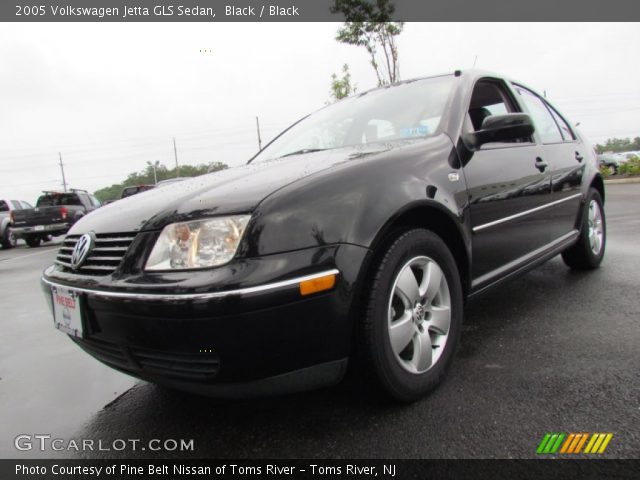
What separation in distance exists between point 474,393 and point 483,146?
4.14 feet

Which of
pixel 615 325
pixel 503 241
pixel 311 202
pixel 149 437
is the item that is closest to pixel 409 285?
pixel 311 202

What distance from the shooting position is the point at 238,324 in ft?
4.38

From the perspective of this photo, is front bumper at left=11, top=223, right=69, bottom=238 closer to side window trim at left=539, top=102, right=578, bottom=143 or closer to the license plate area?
the license plate area

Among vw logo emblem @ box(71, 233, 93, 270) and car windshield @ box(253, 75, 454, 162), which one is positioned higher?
car windshield @ box(253, 75, 454, 162)

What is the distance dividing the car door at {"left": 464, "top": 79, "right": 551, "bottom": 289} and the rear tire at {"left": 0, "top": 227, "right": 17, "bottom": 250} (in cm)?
1443

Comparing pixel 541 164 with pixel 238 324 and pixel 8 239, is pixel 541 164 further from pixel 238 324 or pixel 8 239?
pixel 8 239

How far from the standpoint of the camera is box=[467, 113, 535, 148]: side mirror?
2.13m

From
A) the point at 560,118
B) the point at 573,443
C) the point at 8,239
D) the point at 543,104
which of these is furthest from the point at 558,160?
the point at 8,239

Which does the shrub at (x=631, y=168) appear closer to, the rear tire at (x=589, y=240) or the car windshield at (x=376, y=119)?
the rear tire at (x=589, y=240)

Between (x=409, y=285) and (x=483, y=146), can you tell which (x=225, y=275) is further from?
(x=483, y=146)

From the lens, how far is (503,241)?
2.38 metres

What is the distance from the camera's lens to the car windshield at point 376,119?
7.59 feet

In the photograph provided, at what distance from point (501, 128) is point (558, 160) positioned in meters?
1.19

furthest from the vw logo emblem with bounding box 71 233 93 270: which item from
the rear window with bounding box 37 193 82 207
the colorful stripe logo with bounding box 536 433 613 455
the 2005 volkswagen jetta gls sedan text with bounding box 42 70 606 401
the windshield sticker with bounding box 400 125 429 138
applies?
the rear window with bounding box 37 193 82 207
